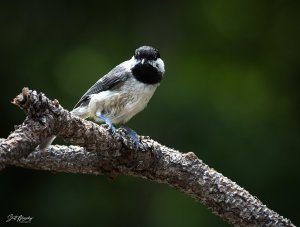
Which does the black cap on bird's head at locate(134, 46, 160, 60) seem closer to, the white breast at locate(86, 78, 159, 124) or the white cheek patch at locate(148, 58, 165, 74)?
the white cheek patch at locate(148, 58, 165, 74)

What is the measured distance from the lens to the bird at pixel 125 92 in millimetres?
Result: 3785

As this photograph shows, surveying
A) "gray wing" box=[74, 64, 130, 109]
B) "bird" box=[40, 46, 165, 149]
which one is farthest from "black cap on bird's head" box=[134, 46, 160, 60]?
"gray wing" box=[74, 64, 130, 109]

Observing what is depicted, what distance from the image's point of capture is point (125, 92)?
3.80 m

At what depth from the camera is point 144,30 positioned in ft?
18.7

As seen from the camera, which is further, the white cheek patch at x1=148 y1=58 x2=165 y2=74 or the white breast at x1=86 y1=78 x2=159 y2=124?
the white cheek patch at x1=148 y1=58 x2=165 y2=74

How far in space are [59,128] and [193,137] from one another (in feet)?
9.03

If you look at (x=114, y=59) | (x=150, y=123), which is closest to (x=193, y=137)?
(x=150, y=123)

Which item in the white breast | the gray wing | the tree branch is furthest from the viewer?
the gray wing

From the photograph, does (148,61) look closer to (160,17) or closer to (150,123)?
(150,123)

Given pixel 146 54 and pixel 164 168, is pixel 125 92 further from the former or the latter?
pixel 164 168

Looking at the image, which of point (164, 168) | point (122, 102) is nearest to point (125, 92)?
point (122, 102)

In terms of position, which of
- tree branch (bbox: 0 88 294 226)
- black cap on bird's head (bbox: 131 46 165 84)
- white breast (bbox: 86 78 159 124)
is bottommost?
tree branch (bbox: 0 88 294 226)

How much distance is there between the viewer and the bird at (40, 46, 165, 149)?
379 cm

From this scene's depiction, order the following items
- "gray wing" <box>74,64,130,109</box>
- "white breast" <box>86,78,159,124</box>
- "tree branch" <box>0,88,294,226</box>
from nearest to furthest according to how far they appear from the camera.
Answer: "tree branch" <box>0,88,294,226</box> → "white breast" <box>86,78,159,124</box> → "gray wing" <box>74,64,130,109</box>
